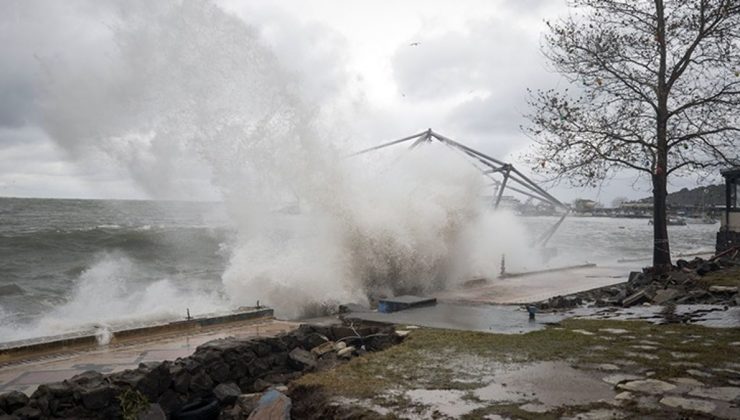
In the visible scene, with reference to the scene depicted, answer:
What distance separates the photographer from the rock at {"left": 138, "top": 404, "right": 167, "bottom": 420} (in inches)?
248

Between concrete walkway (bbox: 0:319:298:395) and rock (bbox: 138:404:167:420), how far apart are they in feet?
4.36

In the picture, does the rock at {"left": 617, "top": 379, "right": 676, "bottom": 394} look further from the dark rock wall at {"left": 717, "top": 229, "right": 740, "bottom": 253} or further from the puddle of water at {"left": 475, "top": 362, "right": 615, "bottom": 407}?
the dark rock wall at {"left": 717, "top": 229, "right": 740, "bottom": 253}

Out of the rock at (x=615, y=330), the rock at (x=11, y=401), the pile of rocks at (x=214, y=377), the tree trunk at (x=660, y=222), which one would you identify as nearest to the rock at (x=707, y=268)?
the tree trunk at (x=660, y=222)

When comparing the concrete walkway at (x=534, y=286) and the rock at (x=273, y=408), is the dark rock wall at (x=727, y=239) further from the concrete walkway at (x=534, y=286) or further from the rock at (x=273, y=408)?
the rock at (x=273, y=408)

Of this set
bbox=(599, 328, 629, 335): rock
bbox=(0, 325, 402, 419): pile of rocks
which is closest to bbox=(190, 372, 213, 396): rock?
bbox=(0, 325, 402, 419): pile of rocks

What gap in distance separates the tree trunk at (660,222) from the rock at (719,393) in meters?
10.1

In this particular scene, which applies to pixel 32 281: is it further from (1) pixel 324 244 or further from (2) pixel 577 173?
(2) pixel 577 173

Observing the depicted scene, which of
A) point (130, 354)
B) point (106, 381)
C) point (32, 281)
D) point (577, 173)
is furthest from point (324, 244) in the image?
point (32, 281)

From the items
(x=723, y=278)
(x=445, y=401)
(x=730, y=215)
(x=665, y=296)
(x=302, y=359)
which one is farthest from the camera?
(x=730, y=215)

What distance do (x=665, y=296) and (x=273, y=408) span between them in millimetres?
8697

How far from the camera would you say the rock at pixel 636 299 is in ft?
37.5

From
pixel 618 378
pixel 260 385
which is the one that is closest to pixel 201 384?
pixel 260 385

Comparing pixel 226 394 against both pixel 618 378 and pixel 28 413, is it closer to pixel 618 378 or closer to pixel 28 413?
pixel 28 413

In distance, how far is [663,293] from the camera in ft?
38.3
